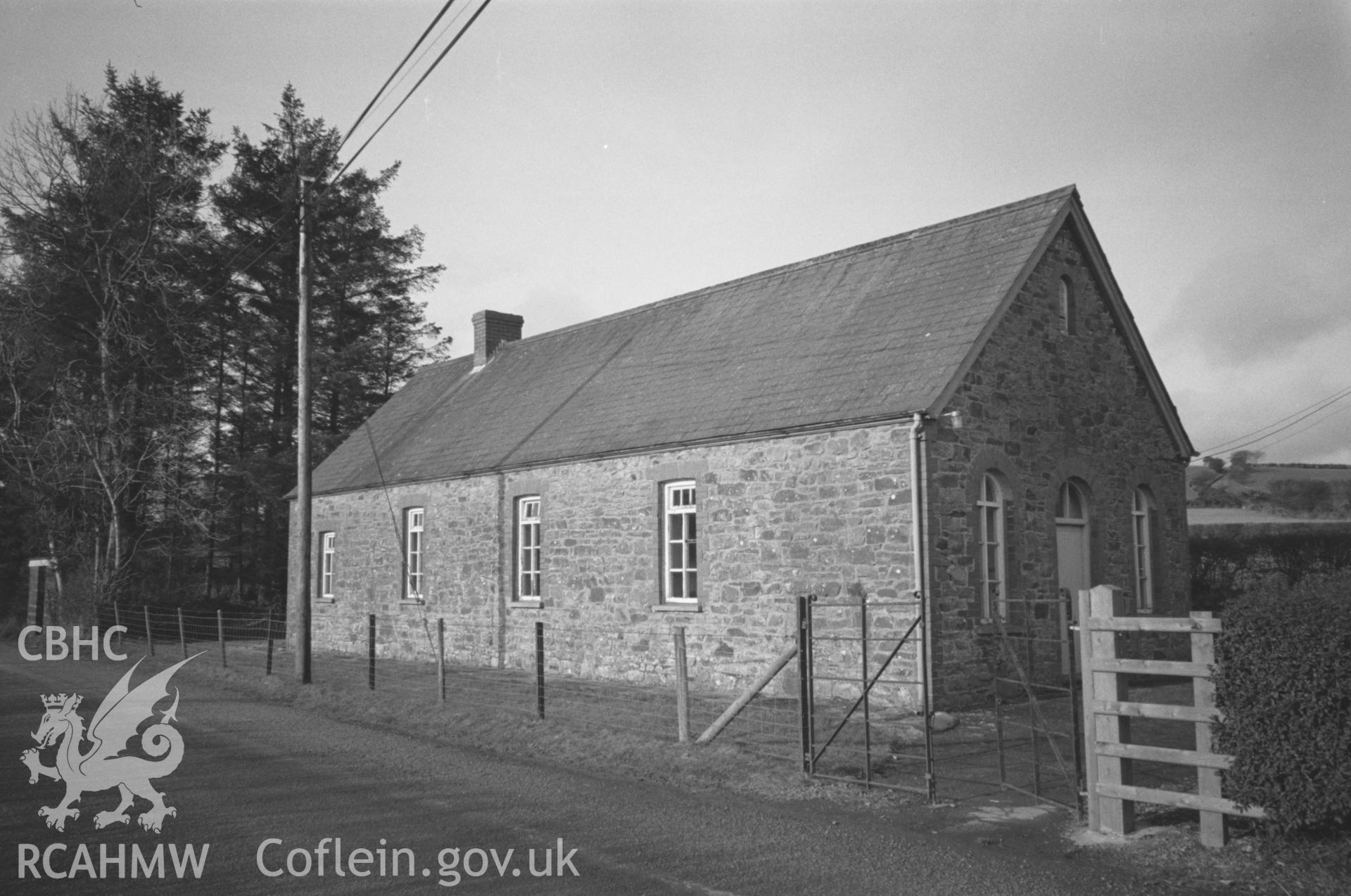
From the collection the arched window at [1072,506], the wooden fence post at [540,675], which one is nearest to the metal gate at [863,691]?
the wooden fence post at [540,675]

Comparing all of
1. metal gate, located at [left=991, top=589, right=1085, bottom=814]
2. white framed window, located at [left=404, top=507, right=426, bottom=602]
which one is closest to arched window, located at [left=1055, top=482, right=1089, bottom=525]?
metal gate, located at [left=991, top=589, right=1085, bottom=814]

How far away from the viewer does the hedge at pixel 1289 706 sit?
5.96 m

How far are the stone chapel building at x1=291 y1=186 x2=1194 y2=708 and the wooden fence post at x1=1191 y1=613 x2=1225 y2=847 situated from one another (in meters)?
6.06

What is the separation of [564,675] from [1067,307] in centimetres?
1035

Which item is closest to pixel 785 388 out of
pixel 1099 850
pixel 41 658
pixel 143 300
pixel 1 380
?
pixel 1099 850

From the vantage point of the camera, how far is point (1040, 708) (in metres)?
12.4

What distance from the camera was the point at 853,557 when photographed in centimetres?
1370

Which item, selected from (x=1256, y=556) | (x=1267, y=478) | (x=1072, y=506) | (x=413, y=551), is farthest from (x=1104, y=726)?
(x=1267, y=478)

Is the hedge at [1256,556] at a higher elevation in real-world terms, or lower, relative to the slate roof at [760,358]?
lower

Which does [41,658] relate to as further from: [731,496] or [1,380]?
[731,496]

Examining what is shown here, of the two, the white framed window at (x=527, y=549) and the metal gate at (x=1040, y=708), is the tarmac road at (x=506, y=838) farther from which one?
the white framed window at (x=527, y=549)

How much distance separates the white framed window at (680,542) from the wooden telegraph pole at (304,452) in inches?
229

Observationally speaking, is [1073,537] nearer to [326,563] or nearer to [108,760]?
[108,760]

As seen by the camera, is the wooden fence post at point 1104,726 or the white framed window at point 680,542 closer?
the wooden fence post at point 1104,726
